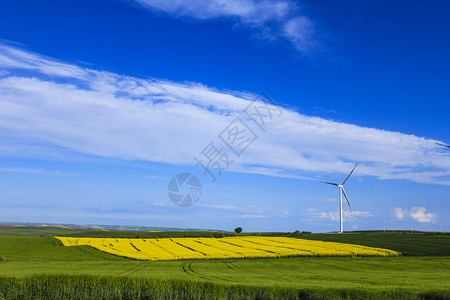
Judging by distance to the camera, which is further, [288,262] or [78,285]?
[288,262]

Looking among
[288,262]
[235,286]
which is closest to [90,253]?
[288,262]

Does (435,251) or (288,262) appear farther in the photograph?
(435,251)

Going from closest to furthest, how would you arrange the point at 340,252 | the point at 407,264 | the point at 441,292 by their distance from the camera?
the point at 441,292 < the point at 407,264 < the point at 340,252

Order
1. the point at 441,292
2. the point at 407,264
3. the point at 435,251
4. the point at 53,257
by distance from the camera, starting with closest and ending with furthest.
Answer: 1. the point at 441,292
2. the point at 407,264
3. the point at 53,257
4. the point at 435,251

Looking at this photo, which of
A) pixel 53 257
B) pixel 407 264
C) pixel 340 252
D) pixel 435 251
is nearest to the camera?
pixel 407 264

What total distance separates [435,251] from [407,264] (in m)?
20.5

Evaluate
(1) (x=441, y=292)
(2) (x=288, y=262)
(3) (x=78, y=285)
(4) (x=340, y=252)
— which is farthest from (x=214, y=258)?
(1) (x=441, y=292)

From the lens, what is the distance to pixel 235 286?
2294 cm

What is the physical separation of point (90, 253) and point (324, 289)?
153 feet

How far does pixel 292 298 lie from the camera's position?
71.4 ft

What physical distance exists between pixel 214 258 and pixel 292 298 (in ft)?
104

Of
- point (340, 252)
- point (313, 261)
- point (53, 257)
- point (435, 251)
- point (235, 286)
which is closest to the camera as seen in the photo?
point (235, 286)

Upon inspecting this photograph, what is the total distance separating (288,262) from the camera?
4788 cm

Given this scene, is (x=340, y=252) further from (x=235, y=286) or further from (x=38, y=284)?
(x=38, y=284)
